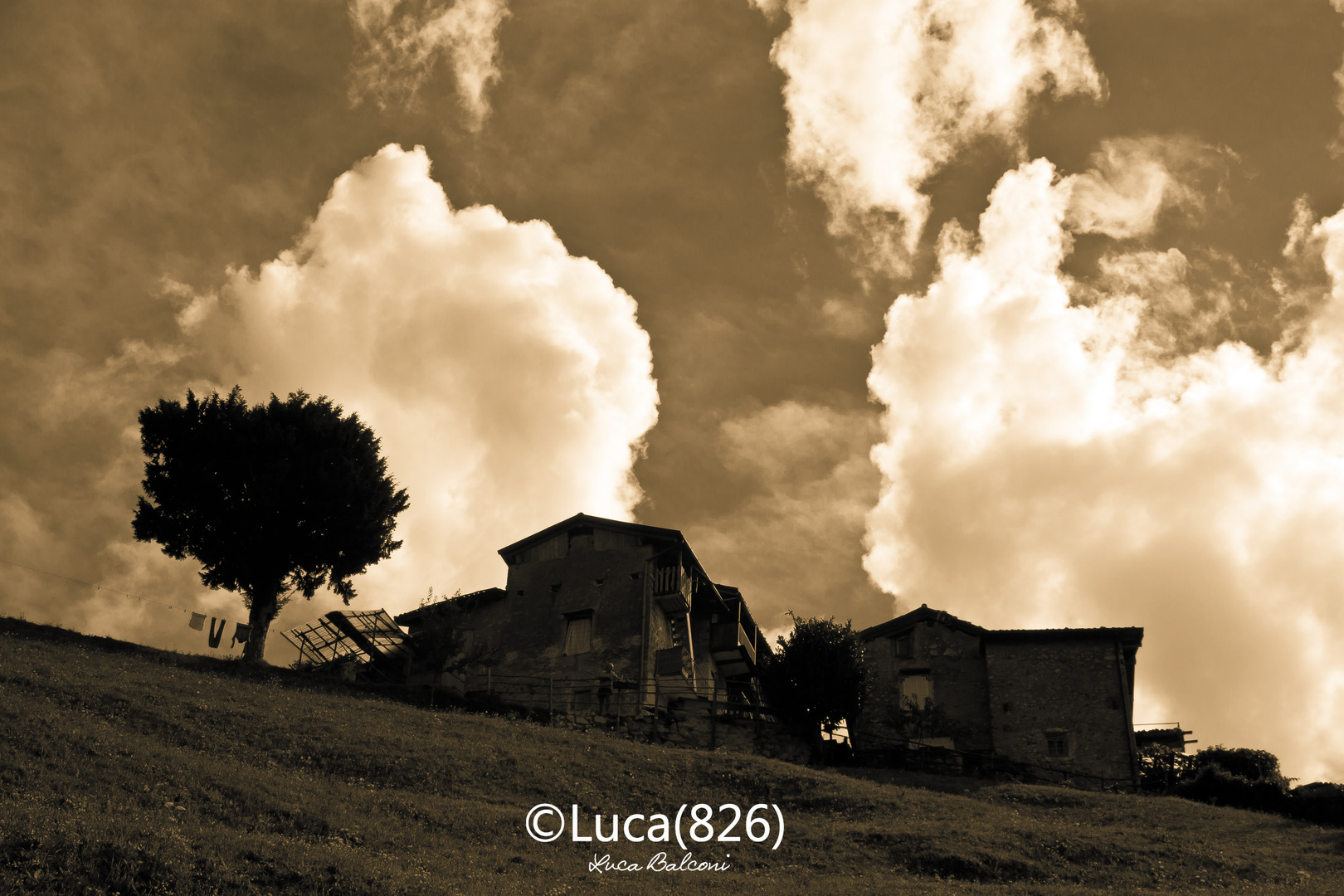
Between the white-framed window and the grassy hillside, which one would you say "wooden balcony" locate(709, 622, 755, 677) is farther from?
the grassy hillside

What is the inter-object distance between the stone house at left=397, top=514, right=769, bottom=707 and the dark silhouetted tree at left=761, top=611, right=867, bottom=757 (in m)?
3.08

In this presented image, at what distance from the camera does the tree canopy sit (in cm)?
4106

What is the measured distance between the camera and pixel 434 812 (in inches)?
864

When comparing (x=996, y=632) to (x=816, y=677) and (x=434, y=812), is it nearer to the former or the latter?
(x=816, y=677)

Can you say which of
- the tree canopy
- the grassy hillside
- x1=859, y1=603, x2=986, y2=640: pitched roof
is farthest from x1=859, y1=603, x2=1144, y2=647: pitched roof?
the tree canopy

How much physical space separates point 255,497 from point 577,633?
48.5ft

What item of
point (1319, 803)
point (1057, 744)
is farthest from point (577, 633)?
point (1319, 803)

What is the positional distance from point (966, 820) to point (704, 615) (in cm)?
2490

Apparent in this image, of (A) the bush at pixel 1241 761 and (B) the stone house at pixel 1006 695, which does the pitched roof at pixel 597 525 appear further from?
(A) the bush at pixel 1241 761

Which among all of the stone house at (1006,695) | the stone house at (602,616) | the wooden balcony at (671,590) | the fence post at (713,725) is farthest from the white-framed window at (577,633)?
the stone house at (1006,695)

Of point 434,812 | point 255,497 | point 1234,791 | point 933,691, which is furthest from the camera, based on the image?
point 933,691

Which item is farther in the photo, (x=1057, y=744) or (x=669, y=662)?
(x=1057, y=744)

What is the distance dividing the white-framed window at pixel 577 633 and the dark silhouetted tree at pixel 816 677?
336 inches

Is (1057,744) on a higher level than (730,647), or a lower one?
lower
